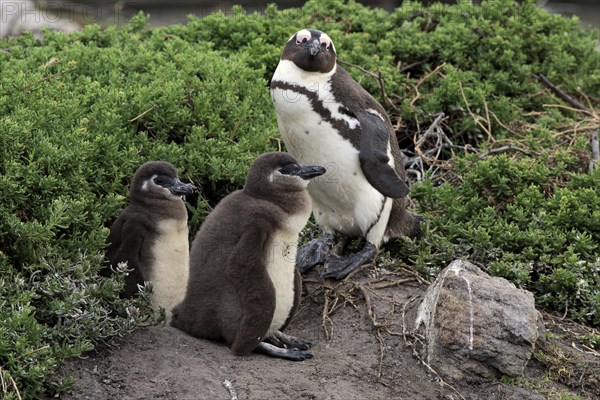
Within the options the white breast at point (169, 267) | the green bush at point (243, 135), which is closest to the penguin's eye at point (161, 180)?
the white breast at point (169, 267)

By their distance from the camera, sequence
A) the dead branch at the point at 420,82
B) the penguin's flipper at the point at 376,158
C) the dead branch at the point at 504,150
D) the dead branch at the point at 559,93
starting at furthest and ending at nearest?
1. the dead branch at the point at 559,93
2. the dead branch at the point at 420,82
3. the dead branch at the point at 504,150
4. the penguin's flipper at the point at 376,158

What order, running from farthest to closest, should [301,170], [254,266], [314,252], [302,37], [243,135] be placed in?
[243,135] < [314,252] < [302,37] < [301,170] < [254,266]

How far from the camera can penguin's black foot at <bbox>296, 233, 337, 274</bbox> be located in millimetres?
6070

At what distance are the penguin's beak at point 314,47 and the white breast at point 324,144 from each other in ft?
0.47

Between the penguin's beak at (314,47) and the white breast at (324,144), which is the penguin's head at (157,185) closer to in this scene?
the white breast at (324,144)

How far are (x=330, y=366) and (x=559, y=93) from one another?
4.71 meters

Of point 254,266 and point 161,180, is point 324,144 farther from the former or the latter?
point 254,266

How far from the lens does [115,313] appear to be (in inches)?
201

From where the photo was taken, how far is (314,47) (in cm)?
591

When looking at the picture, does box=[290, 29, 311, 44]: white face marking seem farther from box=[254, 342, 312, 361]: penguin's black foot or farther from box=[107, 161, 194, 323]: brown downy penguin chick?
box=[254, 342, 312, 361]: penguin's black foot

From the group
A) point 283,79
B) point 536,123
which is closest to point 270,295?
point 283,79

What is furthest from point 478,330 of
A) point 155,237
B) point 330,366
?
point 155,237

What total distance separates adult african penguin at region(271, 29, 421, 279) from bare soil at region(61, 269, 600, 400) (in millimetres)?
390

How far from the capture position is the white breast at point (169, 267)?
17.7 ft
